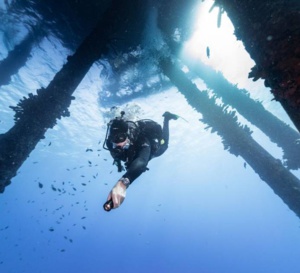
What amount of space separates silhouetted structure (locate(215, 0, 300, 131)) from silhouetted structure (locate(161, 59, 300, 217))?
193 inches

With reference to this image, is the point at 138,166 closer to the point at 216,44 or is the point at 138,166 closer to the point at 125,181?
the point at 125,181

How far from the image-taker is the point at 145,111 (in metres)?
21.1

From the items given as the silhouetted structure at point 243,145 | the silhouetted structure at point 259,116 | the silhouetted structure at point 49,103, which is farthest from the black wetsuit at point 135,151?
the silhouetted structure at point 259,116

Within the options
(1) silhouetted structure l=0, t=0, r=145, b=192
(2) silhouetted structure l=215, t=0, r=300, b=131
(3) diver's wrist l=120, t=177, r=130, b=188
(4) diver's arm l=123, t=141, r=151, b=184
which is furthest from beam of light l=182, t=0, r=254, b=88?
(3) diver's wrist l=120, t=177, r=130, b=188

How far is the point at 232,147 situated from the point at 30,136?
21.3 ft

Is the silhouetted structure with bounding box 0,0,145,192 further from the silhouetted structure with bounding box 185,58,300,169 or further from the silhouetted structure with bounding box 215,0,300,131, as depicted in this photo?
the silhouetted structure with bounding box 215,0,300,131

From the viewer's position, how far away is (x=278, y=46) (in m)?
2.36

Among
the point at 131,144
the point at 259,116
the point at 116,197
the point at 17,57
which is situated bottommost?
the point at 116,197

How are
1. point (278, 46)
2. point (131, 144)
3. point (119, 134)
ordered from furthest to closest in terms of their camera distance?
1. point (131, 144)
2. point (119, 134)
3. point (278, 46)

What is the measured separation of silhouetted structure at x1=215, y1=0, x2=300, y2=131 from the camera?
218 centimetres

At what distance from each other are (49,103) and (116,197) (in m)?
5.87

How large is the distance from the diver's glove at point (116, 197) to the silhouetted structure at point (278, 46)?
6.43 feet

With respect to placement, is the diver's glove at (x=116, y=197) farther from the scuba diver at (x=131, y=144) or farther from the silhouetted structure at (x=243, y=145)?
the silhouetted structure at (x=243, y=145)

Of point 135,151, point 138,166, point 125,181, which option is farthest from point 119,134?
point 125,181
